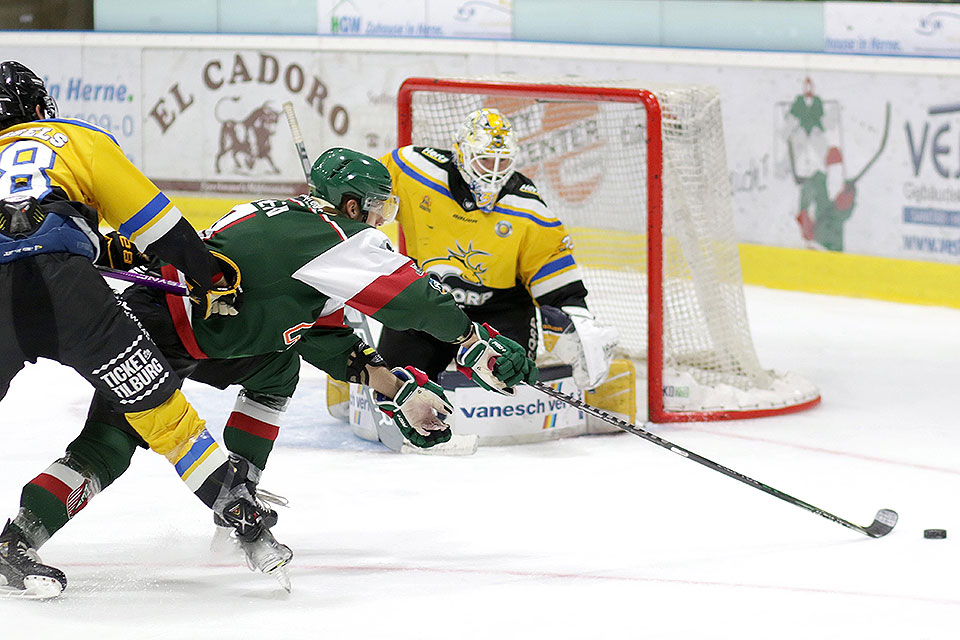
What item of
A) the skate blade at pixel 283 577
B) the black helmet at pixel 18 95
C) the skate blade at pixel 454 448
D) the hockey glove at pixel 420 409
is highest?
the black helmet at pixel 18 95

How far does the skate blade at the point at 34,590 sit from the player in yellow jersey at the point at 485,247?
1726 millimetres

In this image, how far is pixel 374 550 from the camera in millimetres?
3168

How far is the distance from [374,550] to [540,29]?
5.00m

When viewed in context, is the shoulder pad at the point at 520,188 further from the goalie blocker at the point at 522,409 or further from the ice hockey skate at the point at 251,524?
the ice hockey skate at the point at 251,524

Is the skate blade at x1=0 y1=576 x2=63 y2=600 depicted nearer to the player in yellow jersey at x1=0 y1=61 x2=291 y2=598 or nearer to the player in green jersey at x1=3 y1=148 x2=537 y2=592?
the player in yellow jersey at x1=0 y1=61 x2=291 y2=598

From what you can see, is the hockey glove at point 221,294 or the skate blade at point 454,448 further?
the skate blade at point 454,448

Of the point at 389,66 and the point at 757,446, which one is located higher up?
the point at 389,66

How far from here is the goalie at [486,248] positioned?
4234mm

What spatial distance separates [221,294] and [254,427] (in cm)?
49

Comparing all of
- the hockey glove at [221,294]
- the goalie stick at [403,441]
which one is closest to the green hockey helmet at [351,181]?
the hockey glove at [221,294]

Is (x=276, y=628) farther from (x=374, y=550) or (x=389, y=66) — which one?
(x=389, y=66)

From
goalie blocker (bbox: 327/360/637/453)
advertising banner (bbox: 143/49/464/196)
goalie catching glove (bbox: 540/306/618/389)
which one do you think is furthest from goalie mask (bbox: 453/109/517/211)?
advertising banner (bbox: 143/49/464/196)

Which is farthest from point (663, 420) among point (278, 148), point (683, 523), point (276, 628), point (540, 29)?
point (278, 148)

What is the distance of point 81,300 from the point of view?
2521 mm
